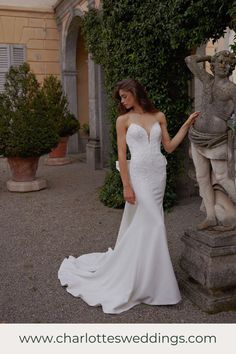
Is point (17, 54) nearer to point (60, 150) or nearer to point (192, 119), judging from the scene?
point (60, 150)

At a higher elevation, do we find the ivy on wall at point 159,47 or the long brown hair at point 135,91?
the ivy on wall at point 159,47

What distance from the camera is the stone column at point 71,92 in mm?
12805

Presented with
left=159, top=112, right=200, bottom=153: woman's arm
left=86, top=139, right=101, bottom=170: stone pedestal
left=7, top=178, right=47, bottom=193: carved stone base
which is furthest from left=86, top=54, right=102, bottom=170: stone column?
left=159, top=112, right=200, bottom=153: woman's arm

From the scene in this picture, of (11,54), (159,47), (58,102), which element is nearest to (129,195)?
(159,47)

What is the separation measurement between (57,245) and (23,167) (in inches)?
128

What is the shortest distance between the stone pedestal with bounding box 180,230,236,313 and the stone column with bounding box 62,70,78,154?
1034 cm

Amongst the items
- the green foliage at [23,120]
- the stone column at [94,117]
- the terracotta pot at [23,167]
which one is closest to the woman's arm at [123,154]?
the green foliage at [23,120]

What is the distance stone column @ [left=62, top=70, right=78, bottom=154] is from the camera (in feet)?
42.0

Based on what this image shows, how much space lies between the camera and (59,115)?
10.1 m

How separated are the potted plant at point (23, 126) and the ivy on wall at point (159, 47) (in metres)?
1.58

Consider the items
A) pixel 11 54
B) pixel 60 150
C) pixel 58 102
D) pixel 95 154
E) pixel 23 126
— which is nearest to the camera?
pixel 23 126

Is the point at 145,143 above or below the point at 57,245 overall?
above

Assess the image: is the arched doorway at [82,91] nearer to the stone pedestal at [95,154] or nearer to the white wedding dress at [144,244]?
the stone pedestal at [95,154]

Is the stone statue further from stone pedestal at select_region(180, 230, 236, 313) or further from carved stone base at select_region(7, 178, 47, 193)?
carved stone base at select_region(7, 178, 47, 193)
